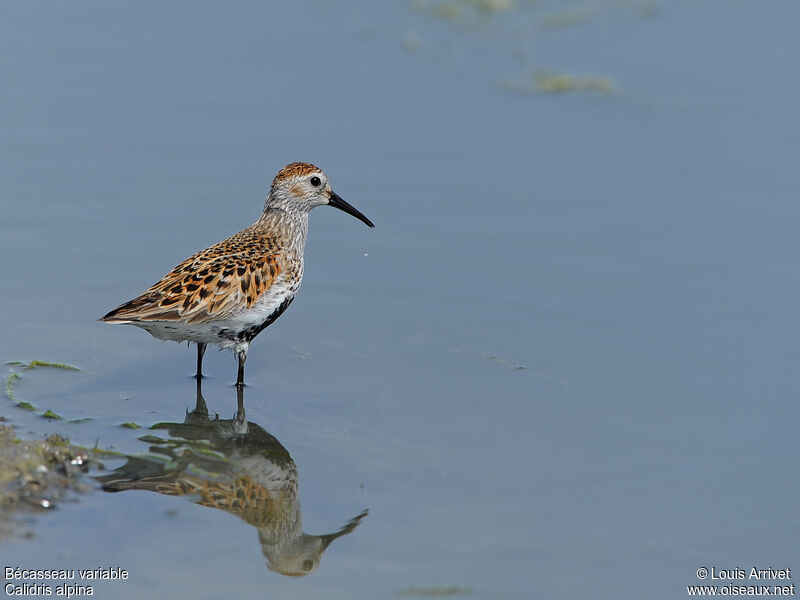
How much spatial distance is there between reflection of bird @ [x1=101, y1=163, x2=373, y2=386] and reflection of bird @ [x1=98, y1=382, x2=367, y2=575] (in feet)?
2.63

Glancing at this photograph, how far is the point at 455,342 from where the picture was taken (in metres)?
10.1

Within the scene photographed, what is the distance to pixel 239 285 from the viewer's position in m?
9.13

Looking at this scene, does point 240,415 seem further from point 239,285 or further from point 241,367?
point 239,285

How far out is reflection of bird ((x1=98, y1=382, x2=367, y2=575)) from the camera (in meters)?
7.08

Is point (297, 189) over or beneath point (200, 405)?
over

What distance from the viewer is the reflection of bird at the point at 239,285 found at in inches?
348

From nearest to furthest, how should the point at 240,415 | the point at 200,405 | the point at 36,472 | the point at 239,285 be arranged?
1. the point at 36,472
2. the point at 240,415
3. the point at 200,405
4. the point at 239,285

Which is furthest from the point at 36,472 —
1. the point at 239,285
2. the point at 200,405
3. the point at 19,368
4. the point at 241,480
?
the point at 239,285

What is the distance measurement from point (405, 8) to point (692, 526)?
986 cm

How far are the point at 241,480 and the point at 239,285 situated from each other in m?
1.85

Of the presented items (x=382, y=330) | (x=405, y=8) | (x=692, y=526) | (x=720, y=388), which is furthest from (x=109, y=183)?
(x=692, y=526)

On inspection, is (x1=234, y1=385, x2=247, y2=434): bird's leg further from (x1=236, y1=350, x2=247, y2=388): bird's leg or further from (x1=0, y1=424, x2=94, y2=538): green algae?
(x1=0, y1=424, x2=94, y2=538): green algae

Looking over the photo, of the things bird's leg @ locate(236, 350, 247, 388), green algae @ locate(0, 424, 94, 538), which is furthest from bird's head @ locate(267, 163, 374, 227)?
green algae @ locate(0, 424, 94, 538)

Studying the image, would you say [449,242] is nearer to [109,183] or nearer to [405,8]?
[109,183]
